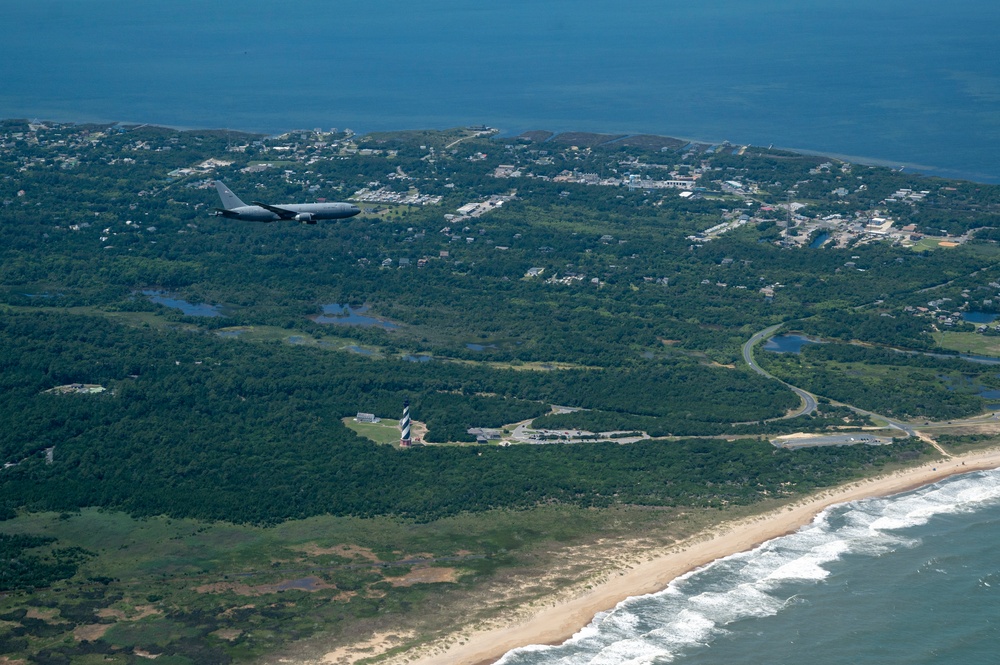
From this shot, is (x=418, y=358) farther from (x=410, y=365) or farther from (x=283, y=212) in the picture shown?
(x=283, y=212)

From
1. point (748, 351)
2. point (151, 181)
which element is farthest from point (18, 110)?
point (748, 351)

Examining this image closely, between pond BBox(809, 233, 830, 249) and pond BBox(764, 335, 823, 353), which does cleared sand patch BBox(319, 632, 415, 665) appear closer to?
pond BBox(764, 335, 823, 353)

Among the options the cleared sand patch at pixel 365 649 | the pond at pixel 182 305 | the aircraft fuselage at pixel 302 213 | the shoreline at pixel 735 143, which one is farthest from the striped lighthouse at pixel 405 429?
the shoreline at pixel 735 143

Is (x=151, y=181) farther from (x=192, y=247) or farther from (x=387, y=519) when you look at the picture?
(x=387, y=519)

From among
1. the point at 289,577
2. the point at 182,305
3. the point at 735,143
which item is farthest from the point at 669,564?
the point at 735,143

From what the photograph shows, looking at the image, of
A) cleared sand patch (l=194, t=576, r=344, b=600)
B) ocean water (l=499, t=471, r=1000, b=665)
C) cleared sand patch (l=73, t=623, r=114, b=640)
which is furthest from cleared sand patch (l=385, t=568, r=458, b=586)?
cleared sand patch (l=73, t=623, r=114, b=640)
